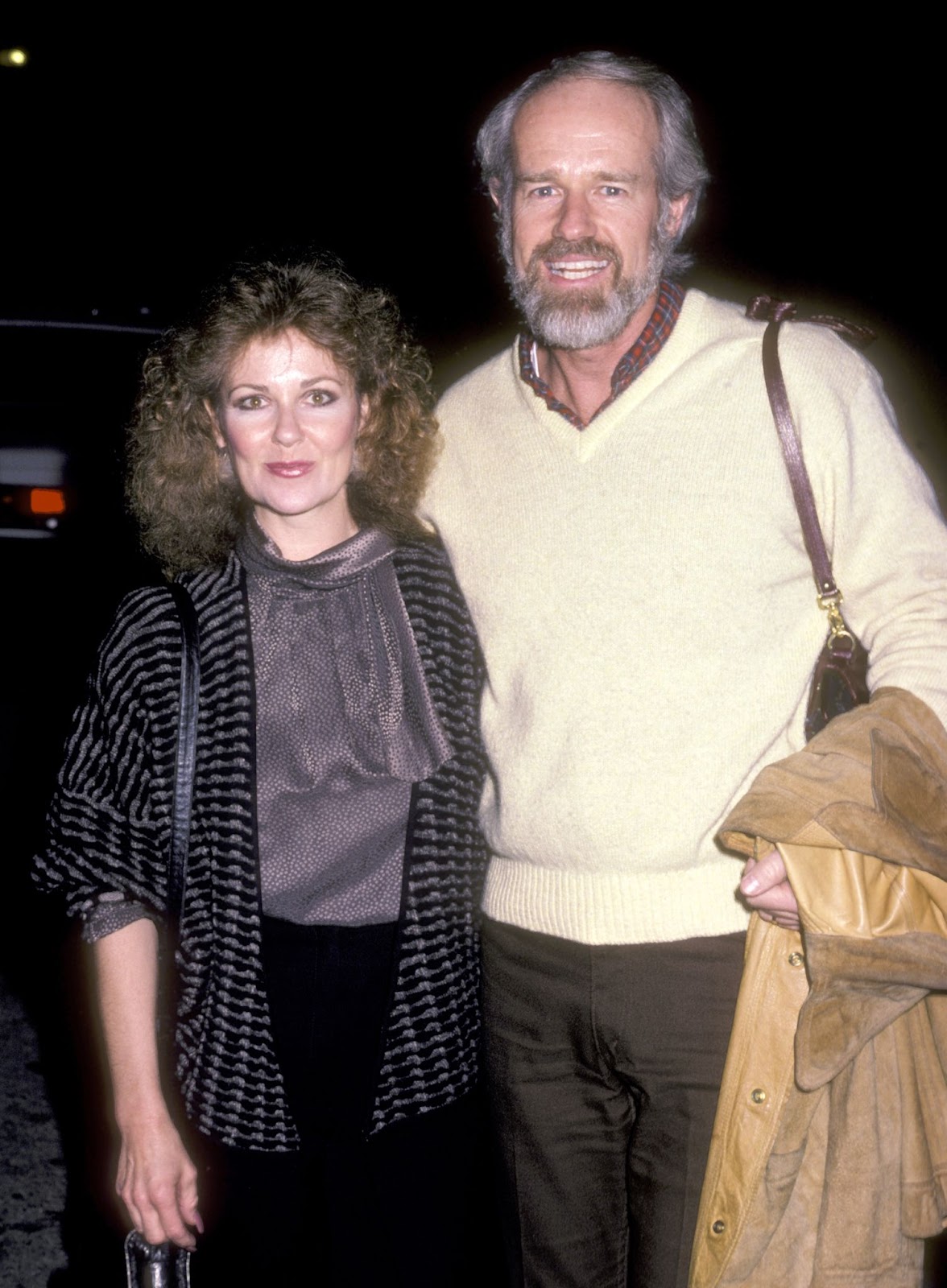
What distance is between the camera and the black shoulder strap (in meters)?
1.95

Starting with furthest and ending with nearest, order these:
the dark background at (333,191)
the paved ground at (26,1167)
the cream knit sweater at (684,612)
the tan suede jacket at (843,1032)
Answer: 1. the dark background at (333,191)
2. the paved ground at (26,1167)
3. the cream knit sweater at (684,612)
4. the tan suede jacket at (843,1032)

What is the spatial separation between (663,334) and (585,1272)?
1683 mm

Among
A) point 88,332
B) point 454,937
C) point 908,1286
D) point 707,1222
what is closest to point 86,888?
point 454,937

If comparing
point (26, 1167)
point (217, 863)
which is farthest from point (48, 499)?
point (217, 863)

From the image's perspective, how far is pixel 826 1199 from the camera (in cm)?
184

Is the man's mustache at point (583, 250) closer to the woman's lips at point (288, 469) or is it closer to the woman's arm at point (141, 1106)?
the woman's lips at point (288, 469)

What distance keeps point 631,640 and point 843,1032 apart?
26.4 inches

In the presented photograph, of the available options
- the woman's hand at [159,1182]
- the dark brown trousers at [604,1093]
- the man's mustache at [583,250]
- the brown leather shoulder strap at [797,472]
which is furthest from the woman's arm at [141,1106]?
the man's mustache at [583,250]

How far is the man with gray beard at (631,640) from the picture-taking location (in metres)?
1.94

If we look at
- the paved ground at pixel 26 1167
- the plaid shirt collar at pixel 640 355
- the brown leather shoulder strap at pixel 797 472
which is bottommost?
the paved ground at pixel 26 1167

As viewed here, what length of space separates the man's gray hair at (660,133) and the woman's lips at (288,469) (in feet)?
1.96

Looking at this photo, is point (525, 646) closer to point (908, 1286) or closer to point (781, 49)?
point (908, 1286)

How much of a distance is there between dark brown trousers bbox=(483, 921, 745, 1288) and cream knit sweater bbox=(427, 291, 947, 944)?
8 centimetres

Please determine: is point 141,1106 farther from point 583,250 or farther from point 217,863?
point 583,250
